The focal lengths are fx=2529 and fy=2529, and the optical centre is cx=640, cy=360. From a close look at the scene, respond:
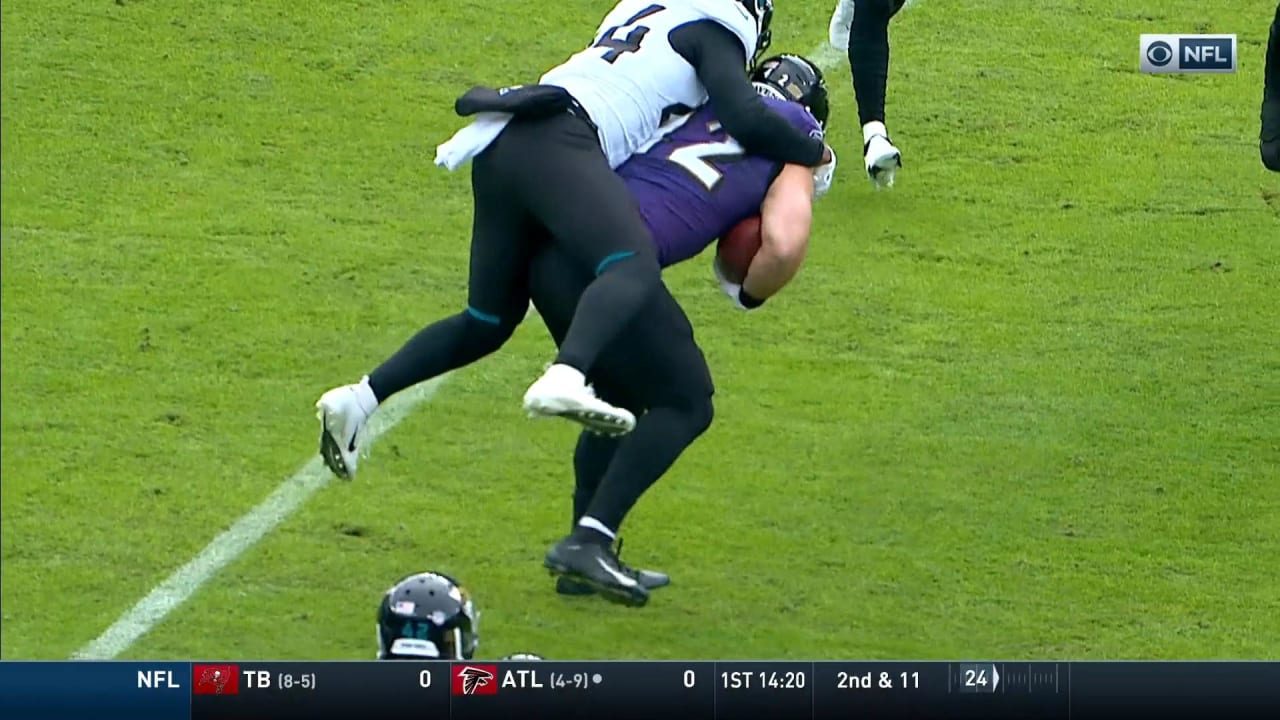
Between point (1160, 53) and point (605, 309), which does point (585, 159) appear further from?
point (1160, 53)

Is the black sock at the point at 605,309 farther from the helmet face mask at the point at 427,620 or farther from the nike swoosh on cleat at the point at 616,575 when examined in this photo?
the helmet face mask at the point at 427,620

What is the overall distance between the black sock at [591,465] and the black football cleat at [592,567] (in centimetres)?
27

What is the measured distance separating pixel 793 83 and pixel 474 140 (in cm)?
89

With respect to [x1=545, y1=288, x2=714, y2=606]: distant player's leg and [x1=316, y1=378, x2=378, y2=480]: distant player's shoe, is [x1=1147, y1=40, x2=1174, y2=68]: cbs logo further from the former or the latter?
[x1=316, y1=378, x2=378, y2=480]: distant player's shoe

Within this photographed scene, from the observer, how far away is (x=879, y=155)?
7.54m

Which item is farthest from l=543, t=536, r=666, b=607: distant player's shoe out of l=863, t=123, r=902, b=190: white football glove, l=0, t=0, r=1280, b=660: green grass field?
l=863, t=123, r=902, b=190: white football glove

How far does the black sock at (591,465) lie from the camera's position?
5.98 meters

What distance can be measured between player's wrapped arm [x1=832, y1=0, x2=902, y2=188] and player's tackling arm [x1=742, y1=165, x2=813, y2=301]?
1.66 m

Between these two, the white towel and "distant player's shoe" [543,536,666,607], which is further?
the white towel

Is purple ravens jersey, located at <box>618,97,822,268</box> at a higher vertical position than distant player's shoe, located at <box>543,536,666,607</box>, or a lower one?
higher

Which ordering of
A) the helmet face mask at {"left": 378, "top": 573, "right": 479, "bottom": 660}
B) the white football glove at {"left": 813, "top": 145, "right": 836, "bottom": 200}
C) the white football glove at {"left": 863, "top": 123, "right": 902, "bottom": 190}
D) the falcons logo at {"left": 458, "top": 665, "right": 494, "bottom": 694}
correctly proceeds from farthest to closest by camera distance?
the white football glove at {"left": 863, "top": 123, "right": 902, "bottom": 190}, the white football glove at {"left": 813, "top": 145, "right": 836, "bottom": 200}, the falcons logo at {"left": 458, "top": 665, "right": 494, "bottom": 694}, the helmet face mask at {"left": 378, "top": 573, "right": 479, "bottom": 660}

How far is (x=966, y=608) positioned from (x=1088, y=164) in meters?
2.57

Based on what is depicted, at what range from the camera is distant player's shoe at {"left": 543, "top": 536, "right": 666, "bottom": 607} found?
18.5ft

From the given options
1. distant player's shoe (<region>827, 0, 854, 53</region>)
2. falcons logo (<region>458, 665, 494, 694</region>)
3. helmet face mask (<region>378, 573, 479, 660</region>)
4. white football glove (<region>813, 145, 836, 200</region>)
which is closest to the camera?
helmet face mask (<region>378, 573, 479, 660</region>)
